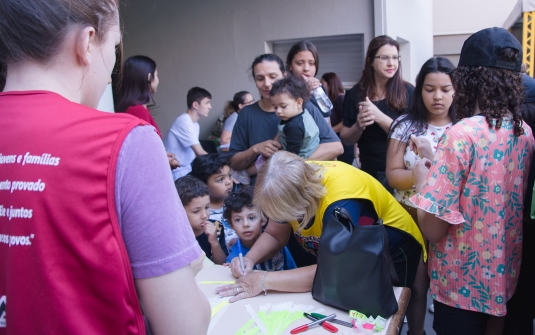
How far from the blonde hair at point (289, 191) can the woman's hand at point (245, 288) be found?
0.86ft

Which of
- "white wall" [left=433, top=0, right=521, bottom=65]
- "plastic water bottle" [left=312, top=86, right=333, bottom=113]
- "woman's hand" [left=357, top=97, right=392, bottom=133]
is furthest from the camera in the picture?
"white wall" [left=433, top=0, right=521, bottom=65]

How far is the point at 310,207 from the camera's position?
74.7 inches

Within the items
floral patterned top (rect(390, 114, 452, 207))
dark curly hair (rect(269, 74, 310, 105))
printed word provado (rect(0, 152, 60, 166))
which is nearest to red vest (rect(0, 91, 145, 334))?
printed word provado (rect(0, 152, 60, 166))

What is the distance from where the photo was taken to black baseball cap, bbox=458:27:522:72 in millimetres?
1752

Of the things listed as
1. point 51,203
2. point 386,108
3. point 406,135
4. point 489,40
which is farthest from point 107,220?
point 386,108

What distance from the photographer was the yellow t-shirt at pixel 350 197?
189cm

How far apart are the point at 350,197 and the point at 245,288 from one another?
0.58 metres

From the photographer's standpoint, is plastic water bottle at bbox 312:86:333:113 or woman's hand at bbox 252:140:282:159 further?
plastic water bottle at bbox 312:86:333:113

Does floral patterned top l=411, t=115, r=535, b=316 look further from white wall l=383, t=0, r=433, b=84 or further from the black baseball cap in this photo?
white wall l=383, t=0, r=433, b=84

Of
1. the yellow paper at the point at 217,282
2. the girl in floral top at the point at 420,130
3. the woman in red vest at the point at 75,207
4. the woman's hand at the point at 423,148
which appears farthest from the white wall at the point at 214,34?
the woman in red vest at the point at 75,207

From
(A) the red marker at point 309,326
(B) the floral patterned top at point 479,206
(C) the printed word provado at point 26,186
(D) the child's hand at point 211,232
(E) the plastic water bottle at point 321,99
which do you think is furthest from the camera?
(E) the plastic water bottle at point 321,99

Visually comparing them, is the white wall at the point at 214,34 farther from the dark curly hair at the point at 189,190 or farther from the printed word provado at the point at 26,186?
the printed word provado at the point at 26,186

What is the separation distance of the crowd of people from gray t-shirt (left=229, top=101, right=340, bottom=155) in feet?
0.03

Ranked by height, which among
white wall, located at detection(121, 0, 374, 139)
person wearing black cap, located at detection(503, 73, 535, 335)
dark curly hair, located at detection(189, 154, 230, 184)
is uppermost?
white wall, located at detection(121, 0, 374, 139)
